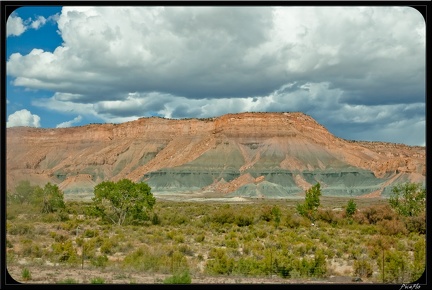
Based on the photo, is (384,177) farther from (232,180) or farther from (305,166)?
(232,180)

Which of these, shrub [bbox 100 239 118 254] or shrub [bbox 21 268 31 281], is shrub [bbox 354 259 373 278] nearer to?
shrub [bbox 21 268 31 281]

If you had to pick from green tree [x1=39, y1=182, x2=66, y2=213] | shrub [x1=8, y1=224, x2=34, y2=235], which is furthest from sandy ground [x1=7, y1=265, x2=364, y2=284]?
green tree [x1=39, y1=182, x2=66, y2=213]

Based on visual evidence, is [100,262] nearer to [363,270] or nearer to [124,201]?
[363,270]

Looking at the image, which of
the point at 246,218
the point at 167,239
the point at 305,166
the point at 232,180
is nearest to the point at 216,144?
the point at 232,180

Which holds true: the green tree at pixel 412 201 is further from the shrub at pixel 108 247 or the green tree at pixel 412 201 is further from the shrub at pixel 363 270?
the shrub at pixel 108 247

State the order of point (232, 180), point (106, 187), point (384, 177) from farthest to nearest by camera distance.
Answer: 1. point (232, 180)
2. point (384, 177)
3. point (106, 187)

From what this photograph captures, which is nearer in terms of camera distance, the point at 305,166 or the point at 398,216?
the point at 398,216
